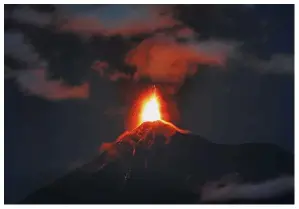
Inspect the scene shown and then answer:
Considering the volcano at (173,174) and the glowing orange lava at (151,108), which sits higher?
the glowing orange lava at (151,108)

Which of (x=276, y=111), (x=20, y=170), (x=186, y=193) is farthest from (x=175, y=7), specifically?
(x=20, y=170)

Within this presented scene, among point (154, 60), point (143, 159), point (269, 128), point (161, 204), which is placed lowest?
point (161, 204)

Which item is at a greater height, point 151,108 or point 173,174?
point 151,108

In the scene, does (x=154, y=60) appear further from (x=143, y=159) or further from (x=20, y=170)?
(x=20, y=170)

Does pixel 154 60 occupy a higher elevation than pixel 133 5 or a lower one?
lower
